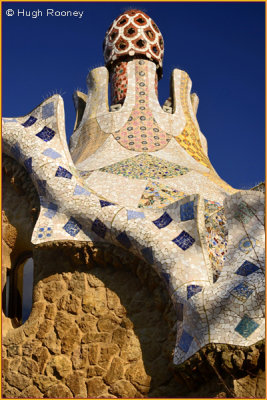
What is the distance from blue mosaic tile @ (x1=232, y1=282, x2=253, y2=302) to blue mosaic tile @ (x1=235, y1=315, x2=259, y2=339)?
14cm

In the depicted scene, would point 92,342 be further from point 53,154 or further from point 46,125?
point 46,125

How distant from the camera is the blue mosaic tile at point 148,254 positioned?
16.3 feet

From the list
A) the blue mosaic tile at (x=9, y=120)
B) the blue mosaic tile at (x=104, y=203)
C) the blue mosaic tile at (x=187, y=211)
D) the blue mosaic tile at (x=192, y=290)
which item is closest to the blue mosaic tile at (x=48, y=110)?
the blue mosaic tile at (x=9, y=120)

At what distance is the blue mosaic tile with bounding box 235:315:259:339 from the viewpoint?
164 inches

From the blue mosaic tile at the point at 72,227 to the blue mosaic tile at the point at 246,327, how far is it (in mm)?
1837

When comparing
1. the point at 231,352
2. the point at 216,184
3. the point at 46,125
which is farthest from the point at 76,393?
the point at 216,184

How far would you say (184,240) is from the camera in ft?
16.1

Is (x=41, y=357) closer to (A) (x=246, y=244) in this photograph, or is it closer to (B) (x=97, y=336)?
(B) (x=97, y=336)

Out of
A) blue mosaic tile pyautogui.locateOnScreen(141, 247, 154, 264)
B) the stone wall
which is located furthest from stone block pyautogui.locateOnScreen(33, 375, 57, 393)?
blue mosaic tile pyautogui.locateOnScreen(141, 247, 154, 264)

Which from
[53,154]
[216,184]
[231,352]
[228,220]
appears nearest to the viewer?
[231,352]

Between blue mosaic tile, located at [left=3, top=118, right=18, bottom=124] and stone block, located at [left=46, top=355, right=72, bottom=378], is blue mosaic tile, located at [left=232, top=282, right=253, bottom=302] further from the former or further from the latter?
blue mosaic tile, located at [left=3, top=118, right=18, bottom=124]

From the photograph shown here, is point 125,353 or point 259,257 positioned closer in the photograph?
point 259,257

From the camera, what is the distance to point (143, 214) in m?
5.23

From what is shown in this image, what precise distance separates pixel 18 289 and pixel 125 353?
224 cm
